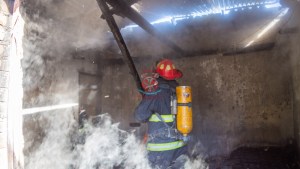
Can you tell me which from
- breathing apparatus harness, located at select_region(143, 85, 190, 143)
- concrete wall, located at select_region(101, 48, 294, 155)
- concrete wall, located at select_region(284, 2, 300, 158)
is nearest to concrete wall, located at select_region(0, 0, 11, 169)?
breathing apparatus harness, located at select_region(143, 85, 190, 143)

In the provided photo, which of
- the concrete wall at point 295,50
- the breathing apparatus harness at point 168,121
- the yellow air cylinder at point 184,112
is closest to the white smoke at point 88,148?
the breathing apparatus harness at point 168,121

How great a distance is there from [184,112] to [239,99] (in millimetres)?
2544

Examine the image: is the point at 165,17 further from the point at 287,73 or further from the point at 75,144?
the point at 75,144

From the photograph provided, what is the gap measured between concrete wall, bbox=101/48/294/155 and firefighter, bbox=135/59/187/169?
2252mm

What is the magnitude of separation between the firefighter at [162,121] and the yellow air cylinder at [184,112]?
0.11 metres

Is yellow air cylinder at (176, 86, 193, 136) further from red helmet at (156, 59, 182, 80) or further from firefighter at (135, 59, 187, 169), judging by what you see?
red helmet at (156, 59, 182, 80)

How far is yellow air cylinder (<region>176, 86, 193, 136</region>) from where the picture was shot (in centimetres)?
439

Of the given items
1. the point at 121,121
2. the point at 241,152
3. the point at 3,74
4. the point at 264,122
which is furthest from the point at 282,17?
the point at 3,74

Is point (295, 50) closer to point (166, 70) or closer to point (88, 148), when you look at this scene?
point (166, 70)

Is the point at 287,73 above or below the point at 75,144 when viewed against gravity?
above

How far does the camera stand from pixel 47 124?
16.5 ft

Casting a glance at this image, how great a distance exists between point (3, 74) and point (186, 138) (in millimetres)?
3281

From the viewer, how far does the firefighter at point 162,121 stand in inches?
166

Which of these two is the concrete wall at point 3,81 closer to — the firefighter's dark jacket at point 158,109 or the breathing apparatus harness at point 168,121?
the firefighter's dark jacket at point 158,109
